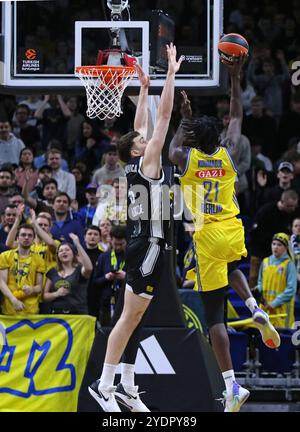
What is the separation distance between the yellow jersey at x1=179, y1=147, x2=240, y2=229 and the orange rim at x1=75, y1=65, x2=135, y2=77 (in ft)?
3.83

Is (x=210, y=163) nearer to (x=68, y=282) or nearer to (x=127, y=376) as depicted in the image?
(x=127, y=376)

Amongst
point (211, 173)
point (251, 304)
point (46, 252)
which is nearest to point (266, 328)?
point (251, 304)

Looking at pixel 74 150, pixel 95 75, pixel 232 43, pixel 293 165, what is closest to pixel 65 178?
pixel 74 150

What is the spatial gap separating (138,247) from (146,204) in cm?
39

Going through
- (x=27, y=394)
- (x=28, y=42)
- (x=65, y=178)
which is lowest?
(x=27, y=394)

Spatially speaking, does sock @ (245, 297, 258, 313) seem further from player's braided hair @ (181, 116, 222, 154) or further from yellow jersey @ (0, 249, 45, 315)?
yellow jersey @ (0, 249, 45, 315)

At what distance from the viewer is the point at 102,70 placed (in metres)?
9.88

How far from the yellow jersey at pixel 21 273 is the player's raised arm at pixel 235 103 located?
11.8 feet

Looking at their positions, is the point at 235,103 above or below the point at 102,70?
below

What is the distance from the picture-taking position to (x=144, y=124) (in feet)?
31.0

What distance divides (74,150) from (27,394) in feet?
21.4

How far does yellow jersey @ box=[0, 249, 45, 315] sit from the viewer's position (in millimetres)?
11836

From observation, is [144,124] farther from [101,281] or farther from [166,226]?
[101,281]

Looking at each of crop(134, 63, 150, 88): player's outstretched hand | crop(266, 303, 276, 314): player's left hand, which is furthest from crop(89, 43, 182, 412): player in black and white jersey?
crop(266, 303, 276, 314): player's left hand
